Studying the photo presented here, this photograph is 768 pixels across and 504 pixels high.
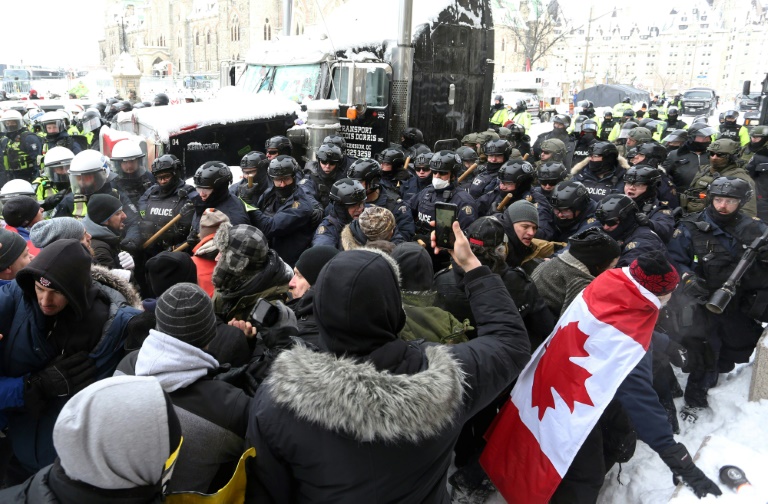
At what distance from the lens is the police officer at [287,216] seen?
5195 millimetres

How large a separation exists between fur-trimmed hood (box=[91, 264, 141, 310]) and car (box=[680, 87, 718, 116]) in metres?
38.2

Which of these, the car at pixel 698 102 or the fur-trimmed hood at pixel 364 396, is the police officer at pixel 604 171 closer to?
the fur-trimmed hood at pixel 364 396

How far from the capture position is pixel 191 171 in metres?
8.86

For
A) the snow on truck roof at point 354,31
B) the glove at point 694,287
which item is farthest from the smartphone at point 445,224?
the snow on truck roof at point 354,31

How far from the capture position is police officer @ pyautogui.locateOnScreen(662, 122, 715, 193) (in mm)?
8172

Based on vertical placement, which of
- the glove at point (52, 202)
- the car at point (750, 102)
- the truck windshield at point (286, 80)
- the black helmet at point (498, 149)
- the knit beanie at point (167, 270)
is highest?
the car at point (750, 102)

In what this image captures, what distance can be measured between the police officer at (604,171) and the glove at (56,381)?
5.75m

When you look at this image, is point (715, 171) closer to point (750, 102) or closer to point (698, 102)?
point (750, 102)

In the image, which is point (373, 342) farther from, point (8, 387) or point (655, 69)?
point (655, 69)

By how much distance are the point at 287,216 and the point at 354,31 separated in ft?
22.9

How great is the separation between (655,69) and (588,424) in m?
117

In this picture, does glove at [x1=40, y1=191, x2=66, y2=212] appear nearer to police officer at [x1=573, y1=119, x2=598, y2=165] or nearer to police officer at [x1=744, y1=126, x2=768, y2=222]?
police officer at [x1=744, y1=126, x2=768, y2=222]

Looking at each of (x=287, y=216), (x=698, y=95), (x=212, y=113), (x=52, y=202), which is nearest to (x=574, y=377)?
(x=287, y=216)

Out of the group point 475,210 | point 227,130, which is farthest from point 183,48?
point 475,210
